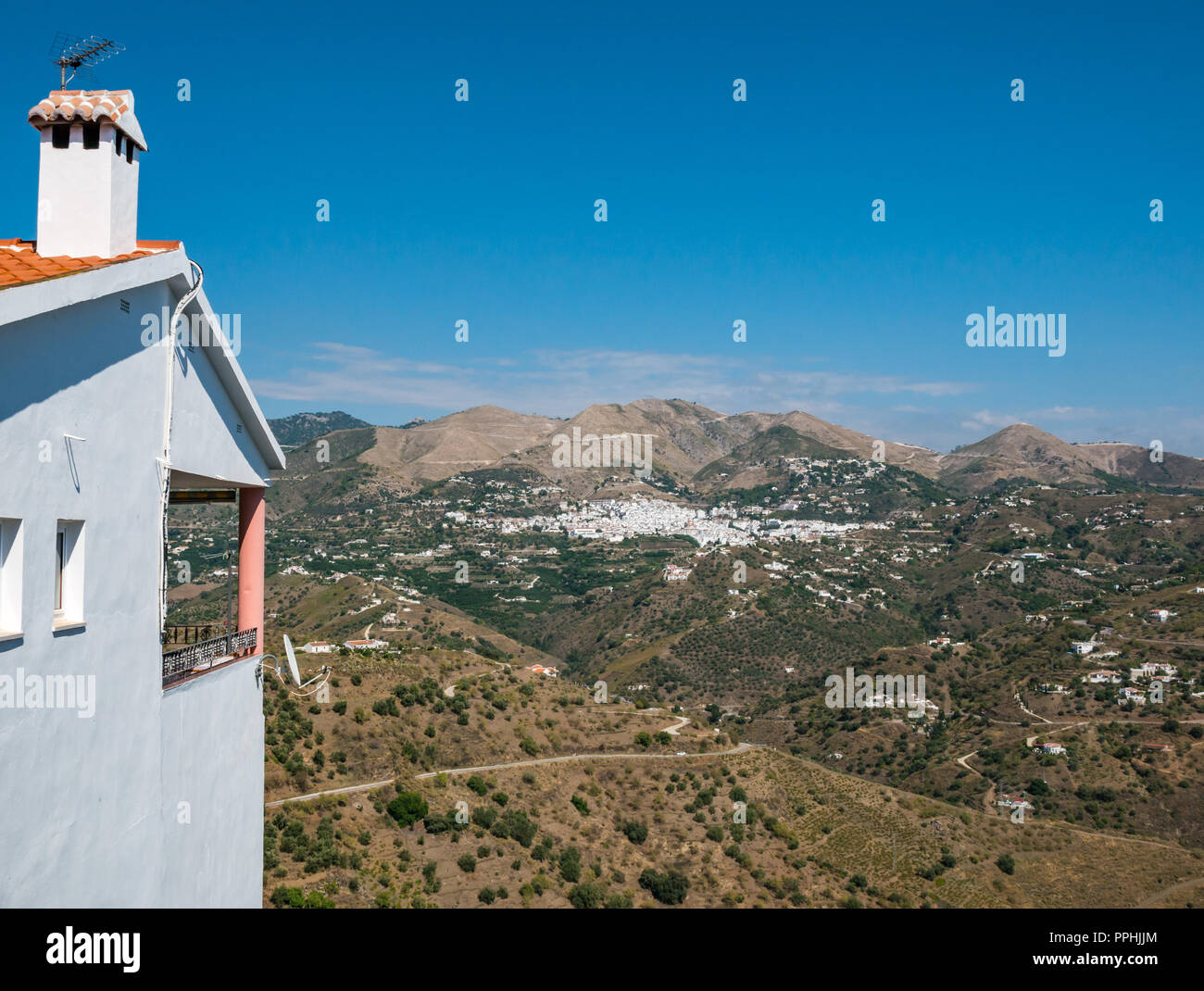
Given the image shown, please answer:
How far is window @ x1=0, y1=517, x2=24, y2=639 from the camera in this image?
12.9ft

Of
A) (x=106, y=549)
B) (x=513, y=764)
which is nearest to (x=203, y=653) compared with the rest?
(x=106, y=549)

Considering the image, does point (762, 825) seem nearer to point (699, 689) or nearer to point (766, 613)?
point (699, 689)

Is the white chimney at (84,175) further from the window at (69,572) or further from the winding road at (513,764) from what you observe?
the winding road at (513,764)

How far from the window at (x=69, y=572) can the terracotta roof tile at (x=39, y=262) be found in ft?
4.03

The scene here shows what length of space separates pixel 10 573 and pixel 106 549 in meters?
0.74

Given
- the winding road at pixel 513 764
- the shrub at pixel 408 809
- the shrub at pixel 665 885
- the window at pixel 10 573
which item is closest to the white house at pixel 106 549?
the window at pixel 10 573

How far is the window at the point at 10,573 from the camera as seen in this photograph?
12.9ft

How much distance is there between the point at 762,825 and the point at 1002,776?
79.5 ft

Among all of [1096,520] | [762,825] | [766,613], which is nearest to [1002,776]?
[762,825]

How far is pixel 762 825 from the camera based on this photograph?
3616 centimetres

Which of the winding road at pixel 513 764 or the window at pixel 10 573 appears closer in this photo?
the window at pixel 10 573

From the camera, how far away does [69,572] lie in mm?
4469

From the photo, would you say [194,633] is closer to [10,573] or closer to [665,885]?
[10,573]

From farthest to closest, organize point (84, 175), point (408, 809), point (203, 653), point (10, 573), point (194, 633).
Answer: point (408, 809), point (194, 633), point (203, 653), point (84, 175), point (10, 573)
